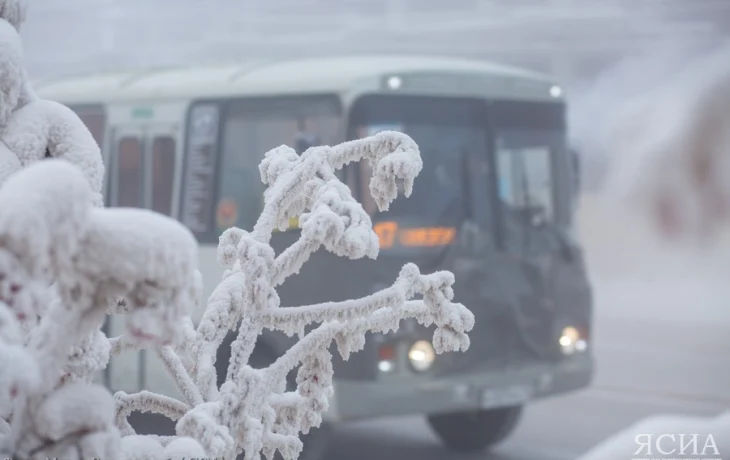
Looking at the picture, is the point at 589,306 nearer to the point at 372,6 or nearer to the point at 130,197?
the point at 130,197

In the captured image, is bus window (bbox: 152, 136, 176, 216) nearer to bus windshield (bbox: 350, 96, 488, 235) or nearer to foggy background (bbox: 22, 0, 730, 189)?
bus windshield (bbox: 350, 96, 488, 235)

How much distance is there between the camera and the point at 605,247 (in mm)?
19922

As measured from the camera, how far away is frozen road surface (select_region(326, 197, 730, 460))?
29.8ft

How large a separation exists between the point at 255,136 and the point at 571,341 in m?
2.60

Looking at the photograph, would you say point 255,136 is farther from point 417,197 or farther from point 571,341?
point 571,341

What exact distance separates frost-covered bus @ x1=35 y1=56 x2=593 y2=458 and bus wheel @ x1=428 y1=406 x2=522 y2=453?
0.04 feet

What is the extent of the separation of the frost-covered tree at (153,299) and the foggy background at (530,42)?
15873 millimetres

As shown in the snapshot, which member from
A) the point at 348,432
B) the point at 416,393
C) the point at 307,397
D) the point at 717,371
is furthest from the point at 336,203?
the point at 717,371

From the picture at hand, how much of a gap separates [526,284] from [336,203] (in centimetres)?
639

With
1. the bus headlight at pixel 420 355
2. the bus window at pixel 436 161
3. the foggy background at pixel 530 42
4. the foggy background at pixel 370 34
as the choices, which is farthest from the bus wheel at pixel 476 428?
the foggy background at pixel 370 34

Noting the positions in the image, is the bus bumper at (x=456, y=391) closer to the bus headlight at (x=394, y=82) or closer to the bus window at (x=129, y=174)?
the bus headlight at (x=394, y=82)

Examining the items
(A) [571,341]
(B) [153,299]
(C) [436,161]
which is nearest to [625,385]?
(A) [571,341]

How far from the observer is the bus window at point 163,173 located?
861 cm

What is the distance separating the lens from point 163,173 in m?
8.65
